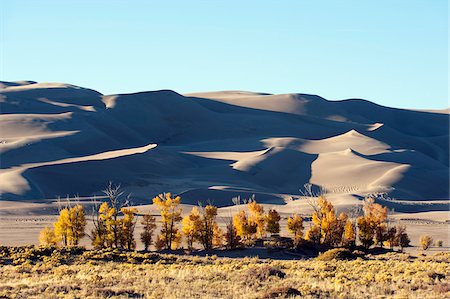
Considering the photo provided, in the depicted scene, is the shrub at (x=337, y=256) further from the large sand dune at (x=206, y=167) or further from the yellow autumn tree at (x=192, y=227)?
the large sand dune at (x=206, y=167)

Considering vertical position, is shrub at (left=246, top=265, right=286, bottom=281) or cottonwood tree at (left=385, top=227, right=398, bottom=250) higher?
cottonwood tree at (left=385, top=227, right=398, bottom=250)

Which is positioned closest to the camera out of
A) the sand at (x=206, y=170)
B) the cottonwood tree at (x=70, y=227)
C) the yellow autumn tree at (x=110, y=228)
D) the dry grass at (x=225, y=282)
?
the dry grass at (x=225, y=282)

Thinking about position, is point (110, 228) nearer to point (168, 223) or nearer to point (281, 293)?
point (168, 223)

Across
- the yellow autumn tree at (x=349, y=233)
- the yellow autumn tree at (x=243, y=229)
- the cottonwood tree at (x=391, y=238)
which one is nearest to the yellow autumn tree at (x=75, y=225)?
the yellow autumn tree at (x=243, y=229)

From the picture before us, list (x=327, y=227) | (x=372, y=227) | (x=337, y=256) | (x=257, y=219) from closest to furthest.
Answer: (x=337, y=256)
(x=327, y=227)
(x=372, y=227)
(x=257, y=219)

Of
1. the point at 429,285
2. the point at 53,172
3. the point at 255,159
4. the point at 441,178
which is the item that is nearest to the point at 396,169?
the point at 441,178

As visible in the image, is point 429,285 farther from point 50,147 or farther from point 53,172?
point 50,147

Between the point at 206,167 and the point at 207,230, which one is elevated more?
the point at 206,167

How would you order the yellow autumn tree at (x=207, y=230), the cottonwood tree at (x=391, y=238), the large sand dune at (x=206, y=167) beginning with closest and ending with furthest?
1. the yellow autumn tree at (x=207, y=230)
2. the cottonwood tree at (x=391, y=238)
3. the large sand dune at (x=206, y=167)

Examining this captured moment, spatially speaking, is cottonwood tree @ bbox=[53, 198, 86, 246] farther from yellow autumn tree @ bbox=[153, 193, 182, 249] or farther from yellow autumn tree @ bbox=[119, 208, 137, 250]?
→ yellow autumn tree @ bbox=[153, 193, 182, 249]

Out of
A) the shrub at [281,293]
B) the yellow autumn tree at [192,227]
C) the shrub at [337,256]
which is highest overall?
the yellow autumn tree at [192,227]

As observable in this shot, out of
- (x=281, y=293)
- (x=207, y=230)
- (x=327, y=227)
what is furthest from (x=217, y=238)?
(x=281, y=293)

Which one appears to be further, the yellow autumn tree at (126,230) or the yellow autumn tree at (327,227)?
the yellow autumn tree at (327,227)

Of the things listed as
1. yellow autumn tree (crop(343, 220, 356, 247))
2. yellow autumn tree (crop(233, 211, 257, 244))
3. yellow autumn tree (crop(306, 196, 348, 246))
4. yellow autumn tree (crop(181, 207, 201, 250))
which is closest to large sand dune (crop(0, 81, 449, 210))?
yellow autumn tree (crop(343, 220, 356, 247))
